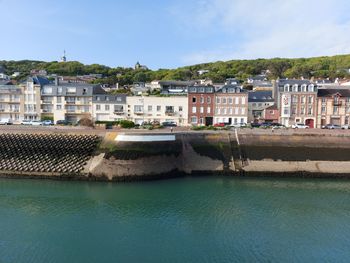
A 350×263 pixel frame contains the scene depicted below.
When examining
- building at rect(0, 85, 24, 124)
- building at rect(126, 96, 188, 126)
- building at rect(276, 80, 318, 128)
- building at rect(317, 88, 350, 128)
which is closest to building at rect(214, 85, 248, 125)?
building at rect(126, 96, 188, 126)

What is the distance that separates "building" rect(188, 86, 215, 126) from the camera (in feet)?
153

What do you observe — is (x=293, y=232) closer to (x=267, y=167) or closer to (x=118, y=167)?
(x=267, y=167)

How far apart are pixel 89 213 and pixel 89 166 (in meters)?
8.02

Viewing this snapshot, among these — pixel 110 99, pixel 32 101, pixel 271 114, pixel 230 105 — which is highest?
pixel 110 99

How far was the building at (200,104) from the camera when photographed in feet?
153

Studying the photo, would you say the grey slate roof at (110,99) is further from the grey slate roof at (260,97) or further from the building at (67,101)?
the grey slate roof at (260,97)

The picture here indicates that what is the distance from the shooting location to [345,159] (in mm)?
30516

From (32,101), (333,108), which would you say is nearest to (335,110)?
(333,108)

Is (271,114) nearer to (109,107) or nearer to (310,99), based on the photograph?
(310,99)

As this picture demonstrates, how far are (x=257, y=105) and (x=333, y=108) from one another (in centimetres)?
911

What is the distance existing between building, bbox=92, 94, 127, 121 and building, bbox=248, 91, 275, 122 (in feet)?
52.4

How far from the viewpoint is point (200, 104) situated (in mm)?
46938

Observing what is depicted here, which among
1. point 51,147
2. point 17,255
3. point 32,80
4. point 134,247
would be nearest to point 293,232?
point 134,247

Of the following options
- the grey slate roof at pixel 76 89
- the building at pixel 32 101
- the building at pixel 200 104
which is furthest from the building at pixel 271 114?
the building at pixel 32 101
